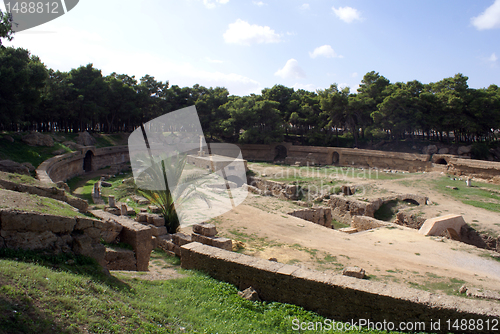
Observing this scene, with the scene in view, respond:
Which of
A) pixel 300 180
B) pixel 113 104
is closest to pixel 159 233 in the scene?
pixel 300 180

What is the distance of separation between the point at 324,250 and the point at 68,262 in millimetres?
7917

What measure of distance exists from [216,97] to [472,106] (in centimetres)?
3405

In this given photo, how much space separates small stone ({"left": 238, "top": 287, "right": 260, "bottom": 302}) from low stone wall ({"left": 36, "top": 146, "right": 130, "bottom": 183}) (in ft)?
40.5

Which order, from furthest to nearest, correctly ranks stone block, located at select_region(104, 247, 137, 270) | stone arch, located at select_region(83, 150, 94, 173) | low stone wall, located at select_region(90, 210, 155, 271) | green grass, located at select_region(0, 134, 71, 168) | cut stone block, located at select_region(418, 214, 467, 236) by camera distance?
stone arch, located at select_region(83, 150, 94, 173) < green grass, located at select_region(0, 134, 71, 168) < cut stone block, located at select_region(418, 214, 467, 236) < low stone wall, located at select_region(90, 210, 155, 271) < stone block, located at select_region(104, 247, 137, 270)

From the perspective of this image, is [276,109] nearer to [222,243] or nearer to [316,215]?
[316,215]

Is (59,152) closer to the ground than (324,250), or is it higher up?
higher up

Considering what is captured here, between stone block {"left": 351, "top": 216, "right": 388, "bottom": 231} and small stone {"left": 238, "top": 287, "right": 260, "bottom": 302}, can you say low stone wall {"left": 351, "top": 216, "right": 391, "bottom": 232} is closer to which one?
stone block {"left": 351, "top": 216, "right": 388, "bottom": 231}

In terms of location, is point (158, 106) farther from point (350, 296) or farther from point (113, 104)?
point (350, 296)

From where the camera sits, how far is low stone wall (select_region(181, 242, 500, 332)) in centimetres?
470

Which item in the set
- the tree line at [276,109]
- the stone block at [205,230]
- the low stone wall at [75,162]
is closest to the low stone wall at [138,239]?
the stone block at [205,230]

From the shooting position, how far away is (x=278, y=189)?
24953 mm

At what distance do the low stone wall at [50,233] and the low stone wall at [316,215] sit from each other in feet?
39.0

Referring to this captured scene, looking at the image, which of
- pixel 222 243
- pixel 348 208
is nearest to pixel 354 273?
pixel 222 243

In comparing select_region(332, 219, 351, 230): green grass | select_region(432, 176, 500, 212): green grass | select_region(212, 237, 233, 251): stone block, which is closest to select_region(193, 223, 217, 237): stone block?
select_region(212, 237, 233, 251): stone block
